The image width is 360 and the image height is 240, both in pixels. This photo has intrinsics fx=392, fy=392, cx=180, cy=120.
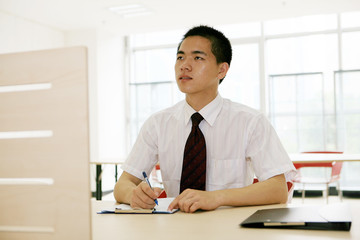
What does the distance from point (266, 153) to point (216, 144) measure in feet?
0.81

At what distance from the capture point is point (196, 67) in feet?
6.19

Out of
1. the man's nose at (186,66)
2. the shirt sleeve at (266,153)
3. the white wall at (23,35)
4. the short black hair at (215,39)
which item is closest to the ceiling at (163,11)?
the white wall at (23,35)

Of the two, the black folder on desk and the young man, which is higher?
the young man

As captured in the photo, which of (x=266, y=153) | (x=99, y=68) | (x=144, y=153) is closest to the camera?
(x=266, y=153)

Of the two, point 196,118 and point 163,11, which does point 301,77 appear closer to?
point 163,11

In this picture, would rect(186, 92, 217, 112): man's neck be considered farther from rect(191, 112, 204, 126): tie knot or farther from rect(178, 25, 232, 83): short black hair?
rect(178, 25, 232, 83): short black hair

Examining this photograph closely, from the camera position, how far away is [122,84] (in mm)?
8117

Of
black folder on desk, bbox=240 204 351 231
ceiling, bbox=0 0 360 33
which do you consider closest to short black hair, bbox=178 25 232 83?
black folder on desk, bbox=240 204 351 231

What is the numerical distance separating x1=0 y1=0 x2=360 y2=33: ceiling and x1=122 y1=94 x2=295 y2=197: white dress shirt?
403 centimetres

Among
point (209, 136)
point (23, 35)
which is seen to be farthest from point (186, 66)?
point (23, 35)

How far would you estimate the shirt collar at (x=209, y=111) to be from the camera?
1.87 meters

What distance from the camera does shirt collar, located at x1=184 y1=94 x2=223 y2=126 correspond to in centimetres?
187

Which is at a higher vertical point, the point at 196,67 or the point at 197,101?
the point at 196,67

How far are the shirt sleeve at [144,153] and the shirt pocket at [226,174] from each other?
1.05ft
